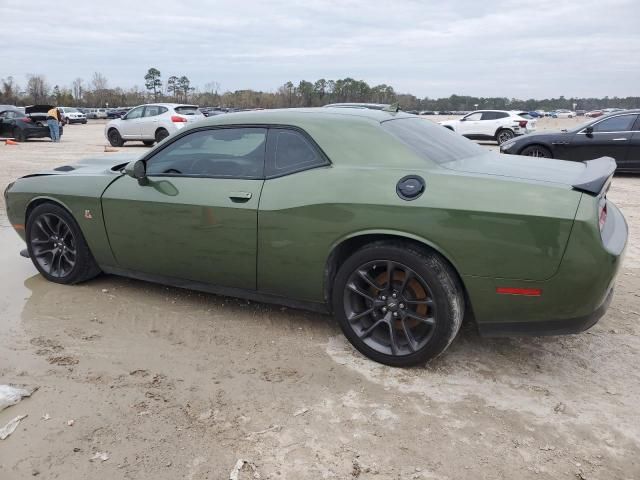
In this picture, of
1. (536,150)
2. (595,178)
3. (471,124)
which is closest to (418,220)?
(595,178)

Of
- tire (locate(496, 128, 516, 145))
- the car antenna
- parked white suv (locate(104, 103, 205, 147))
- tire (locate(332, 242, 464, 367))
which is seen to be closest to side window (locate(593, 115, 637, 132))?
the car antenna

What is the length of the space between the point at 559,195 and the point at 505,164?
0.75 metres

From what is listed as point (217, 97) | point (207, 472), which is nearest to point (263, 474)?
point (207, 472)

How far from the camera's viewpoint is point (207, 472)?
2316 millimetres

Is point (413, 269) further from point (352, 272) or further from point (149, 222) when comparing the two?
point (149, 222)

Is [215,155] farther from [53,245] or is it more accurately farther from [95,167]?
[53,245]

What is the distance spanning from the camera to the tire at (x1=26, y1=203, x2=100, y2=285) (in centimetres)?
441

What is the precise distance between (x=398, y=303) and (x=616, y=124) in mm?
9987

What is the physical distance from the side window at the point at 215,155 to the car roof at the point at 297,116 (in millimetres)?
75

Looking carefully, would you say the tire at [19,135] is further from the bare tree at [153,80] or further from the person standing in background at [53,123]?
the bare tree at [153,80]

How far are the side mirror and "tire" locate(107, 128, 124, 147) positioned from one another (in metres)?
16.1

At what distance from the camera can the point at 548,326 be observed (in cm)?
287

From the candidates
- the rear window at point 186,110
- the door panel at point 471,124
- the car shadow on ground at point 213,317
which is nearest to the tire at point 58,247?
the car shadow on ground at point 213,317

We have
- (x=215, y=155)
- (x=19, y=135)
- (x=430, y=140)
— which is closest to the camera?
(x=430, y=140)
